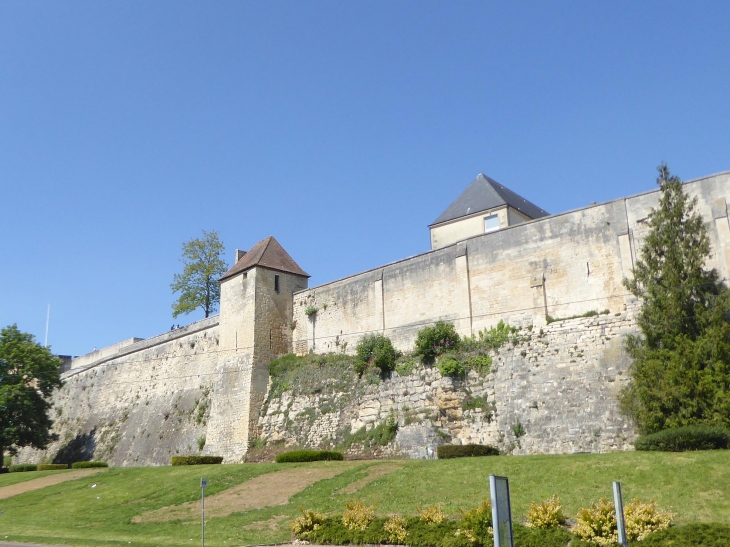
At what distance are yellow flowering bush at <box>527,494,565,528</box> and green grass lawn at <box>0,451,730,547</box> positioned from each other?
0.79m

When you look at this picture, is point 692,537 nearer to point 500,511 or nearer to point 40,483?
point 500,511

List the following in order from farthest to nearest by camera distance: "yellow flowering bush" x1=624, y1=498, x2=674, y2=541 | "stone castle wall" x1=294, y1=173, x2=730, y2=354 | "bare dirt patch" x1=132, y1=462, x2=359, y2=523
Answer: "stone castle wall" x1=294, y1=173, x2=730, y2=354 → "bare dirt patch" x1=132, y1=462, x2=359, y2=523 → "yellow flowering bush" x1=624, y1=498, x2=674, y2=541

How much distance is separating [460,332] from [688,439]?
11.0 m

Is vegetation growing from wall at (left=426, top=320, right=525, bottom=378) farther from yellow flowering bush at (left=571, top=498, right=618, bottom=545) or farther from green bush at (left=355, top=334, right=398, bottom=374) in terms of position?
yellow flowering bush at (left=571, top=498, right=618, bottom=545)

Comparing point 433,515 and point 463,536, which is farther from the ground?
point 433,515

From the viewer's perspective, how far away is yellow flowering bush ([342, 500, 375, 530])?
1617cm

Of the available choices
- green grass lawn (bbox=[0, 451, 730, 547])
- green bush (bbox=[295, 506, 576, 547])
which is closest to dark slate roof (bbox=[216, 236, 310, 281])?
green grass lawn (bbox=[0, 451, 730, 547])

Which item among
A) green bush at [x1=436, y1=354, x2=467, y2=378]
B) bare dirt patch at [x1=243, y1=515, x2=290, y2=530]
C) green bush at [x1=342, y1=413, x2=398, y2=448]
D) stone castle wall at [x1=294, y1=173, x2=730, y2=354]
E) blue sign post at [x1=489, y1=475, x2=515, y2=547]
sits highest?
stone castle wall at [x1=294, y1=173, x2=730, y2=354]

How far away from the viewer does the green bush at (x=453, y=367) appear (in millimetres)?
26312

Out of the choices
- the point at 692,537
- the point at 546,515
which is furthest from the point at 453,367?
the point at 692,537

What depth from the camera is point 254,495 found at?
21.6 metres

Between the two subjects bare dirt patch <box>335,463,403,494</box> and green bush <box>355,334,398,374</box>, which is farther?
green bush <box>355,334,398,374</box>

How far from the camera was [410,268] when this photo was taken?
30.6 m

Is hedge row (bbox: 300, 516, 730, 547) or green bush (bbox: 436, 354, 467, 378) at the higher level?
green bush (bbox: 436, 354, 467, 378)
